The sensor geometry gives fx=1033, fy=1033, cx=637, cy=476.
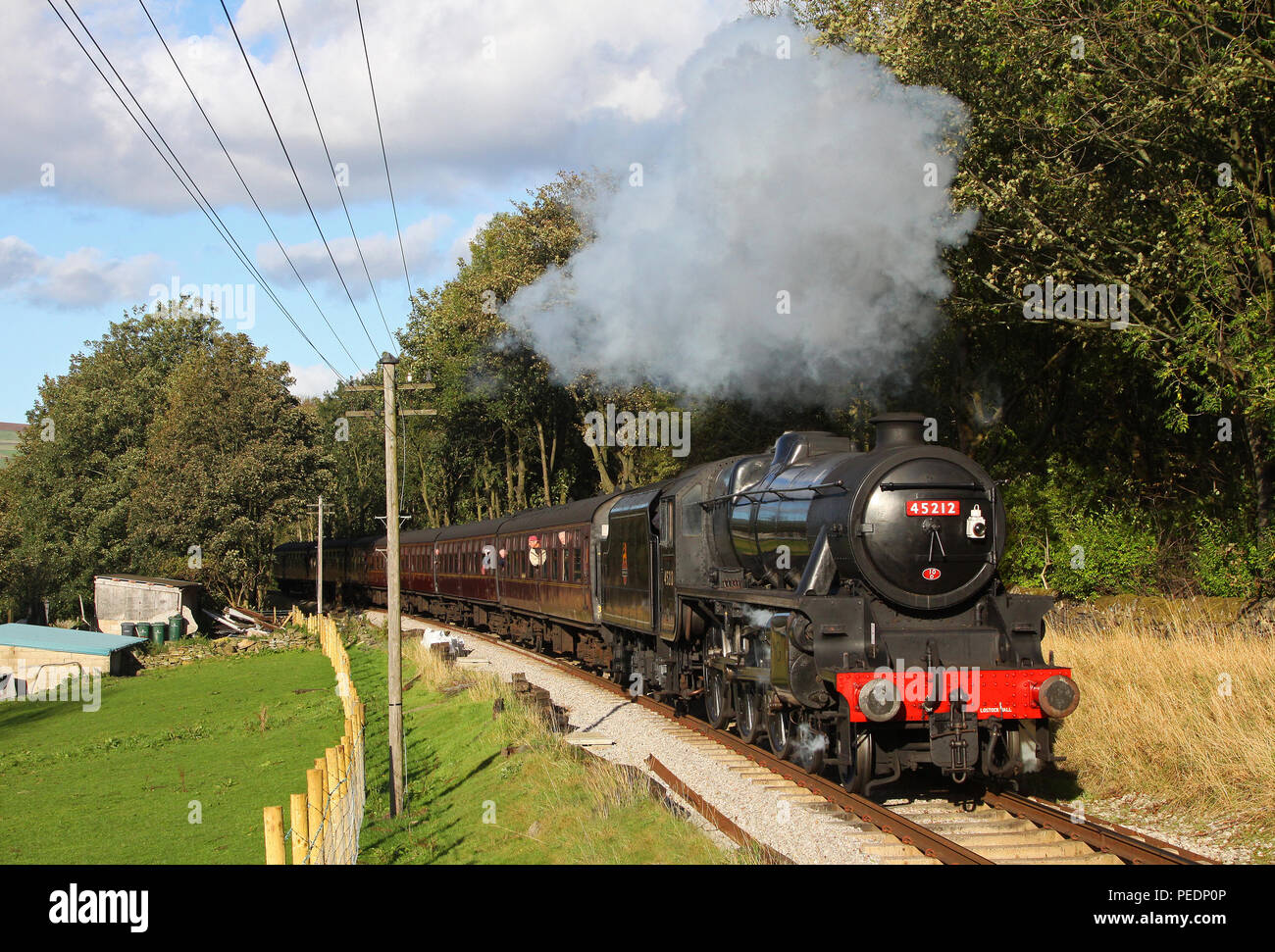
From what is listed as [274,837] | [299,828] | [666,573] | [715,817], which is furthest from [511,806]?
[274,837]

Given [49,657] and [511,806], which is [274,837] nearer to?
[511,806]

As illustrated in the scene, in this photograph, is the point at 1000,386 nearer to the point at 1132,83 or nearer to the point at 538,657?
the point at 1132,83

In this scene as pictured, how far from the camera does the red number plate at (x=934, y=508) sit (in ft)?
28.5

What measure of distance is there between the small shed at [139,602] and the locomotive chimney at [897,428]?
105 ft

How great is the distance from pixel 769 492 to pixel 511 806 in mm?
4054

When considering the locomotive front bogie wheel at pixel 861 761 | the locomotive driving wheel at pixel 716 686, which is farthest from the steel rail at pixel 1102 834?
the locomotive driving wheel at pixel 716 686

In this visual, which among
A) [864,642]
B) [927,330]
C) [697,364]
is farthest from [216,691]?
[864,642]

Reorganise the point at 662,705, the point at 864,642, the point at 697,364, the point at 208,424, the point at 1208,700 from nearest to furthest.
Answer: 1. the point at 864,642
2. the point at 1208,700
3. the point at 662,705
4. the point at 697,364
5. the point at 208,424

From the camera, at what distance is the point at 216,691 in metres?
24.8

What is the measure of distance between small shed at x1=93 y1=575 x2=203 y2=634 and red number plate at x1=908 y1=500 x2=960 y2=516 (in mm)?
32576

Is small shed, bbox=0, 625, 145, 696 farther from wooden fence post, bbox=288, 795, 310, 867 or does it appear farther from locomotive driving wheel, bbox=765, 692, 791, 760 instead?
wooden fence post, bbox=288, 795, 310, 867

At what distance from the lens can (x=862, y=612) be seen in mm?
8641

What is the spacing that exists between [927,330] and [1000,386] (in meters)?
6.45

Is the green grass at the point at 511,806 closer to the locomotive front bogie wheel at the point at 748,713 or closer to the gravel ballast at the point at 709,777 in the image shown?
the gravel ballast at the point at 709,777
